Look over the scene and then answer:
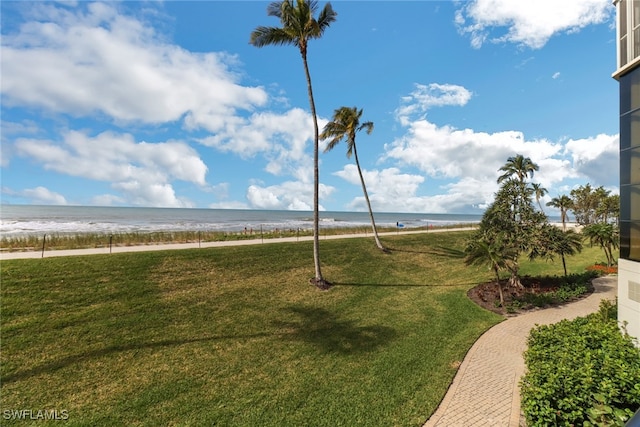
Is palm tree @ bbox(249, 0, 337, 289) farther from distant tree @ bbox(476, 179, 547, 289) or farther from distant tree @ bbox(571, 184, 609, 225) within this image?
distant tree @ bbox(571, 184, 609, 225)

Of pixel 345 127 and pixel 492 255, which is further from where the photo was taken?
pixel 345 127

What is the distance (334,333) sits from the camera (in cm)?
1205

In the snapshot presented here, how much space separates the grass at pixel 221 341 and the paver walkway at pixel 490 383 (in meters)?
0.35

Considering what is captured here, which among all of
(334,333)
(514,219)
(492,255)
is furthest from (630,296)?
(514,219)

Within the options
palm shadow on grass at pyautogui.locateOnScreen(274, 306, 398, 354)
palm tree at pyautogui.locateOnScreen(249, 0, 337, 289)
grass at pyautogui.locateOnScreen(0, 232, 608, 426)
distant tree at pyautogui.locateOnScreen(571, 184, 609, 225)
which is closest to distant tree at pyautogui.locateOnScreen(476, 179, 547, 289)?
grass at pyautogui.locateOnScreen(0, 232, 608, 426)

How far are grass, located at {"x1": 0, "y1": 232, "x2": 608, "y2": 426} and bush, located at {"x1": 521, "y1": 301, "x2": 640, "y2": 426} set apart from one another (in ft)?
8.15

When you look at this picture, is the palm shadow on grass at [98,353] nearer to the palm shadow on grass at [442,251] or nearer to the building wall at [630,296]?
the building wall at [630,296]

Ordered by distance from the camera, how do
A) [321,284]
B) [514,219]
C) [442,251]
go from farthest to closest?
[442,251]
[514,219]
[321,284]

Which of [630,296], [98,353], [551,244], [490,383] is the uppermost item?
[551,244]

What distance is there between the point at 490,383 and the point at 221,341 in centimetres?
890

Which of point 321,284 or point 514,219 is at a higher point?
point 514,219

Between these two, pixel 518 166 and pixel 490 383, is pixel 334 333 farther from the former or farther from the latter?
pixel 518 166

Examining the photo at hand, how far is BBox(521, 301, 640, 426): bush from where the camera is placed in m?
5.43

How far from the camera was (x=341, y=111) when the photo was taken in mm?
26125
